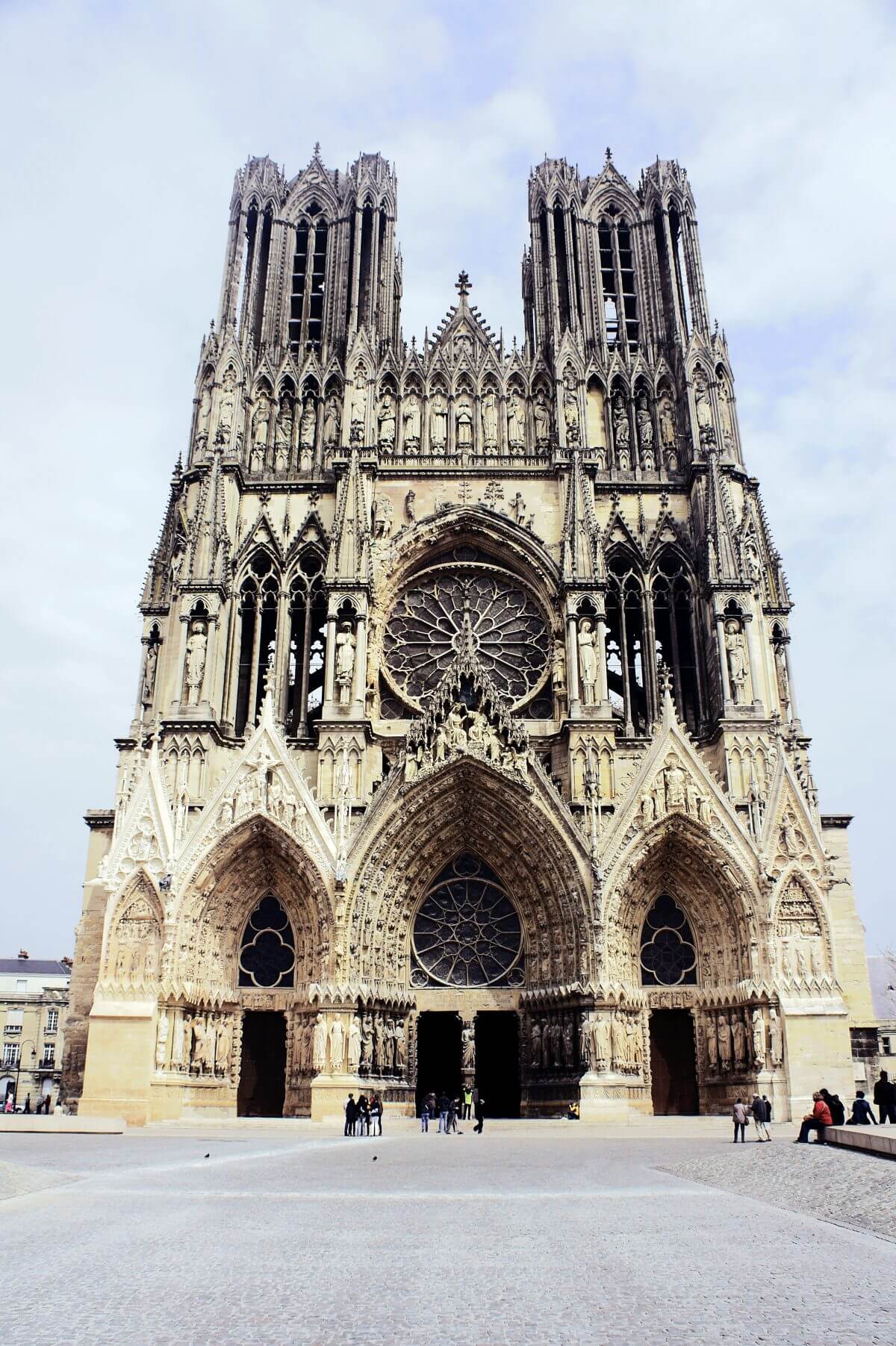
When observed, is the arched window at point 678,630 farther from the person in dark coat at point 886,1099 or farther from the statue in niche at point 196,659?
the statue in niche at point 196,659

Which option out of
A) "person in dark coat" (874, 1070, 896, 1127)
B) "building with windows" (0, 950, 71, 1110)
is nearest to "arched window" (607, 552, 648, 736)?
"person in dark coat" (874, 1070, 896, 1127)

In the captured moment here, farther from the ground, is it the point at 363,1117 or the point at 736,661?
the point at 736,661

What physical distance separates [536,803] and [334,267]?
1938cm

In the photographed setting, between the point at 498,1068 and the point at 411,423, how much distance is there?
1802cm

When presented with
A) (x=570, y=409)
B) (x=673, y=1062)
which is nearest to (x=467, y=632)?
(x=570, y=409)

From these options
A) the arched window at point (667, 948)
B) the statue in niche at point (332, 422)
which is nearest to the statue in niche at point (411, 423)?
the statue in niche at point (332, 422)

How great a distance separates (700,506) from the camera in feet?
101

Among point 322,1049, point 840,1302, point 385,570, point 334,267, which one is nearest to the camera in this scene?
point 840,1302

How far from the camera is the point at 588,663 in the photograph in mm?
28609

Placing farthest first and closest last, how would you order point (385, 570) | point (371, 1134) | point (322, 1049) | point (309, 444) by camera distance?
point (309, 444), point (385, 570), point (322, 1049), point (371, 1134)

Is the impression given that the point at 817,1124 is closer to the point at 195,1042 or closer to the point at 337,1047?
the point at 337,1047

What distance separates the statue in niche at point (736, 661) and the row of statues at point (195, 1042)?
14467 mm

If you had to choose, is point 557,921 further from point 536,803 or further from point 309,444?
point 309,444

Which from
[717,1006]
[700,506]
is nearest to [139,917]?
[717,1006]
